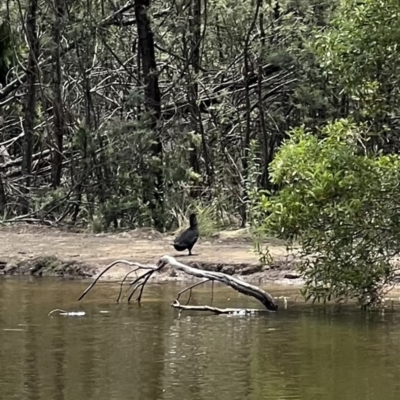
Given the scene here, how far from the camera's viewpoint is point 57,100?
25141 mm

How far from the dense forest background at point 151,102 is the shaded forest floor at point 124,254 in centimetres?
208

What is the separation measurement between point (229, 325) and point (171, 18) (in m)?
13.9

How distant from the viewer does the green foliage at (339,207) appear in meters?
11.1

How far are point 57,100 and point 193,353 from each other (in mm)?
15953

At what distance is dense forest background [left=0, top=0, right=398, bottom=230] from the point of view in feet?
77.2

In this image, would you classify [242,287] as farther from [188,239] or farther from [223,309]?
[188,239]

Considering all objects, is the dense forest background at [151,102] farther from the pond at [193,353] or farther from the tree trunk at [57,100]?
the pond at [193,353]

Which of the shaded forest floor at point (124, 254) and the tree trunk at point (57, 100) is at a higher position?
the tree trunk at point (57, 100)

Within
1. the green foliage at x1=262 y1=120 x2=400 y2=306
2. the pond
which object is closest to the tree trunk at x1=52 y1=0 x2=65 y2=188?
the pond

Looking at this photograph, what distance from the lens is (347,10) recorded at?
37.6 ft

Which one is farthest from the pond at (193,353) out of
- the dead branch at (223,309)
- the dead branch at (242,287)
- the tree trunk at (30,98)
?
the tree trunk at (30,98)

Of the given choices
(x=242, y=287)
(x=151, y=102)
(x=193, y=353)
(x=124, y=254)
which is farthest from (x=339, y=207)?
(x=151, y=102)

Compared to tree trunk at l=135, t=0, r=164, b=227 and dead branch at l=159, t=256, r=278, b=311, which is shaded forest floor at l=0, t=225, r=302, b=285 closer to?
Result: tree trunk at l=135, t=0, r=164, b=227

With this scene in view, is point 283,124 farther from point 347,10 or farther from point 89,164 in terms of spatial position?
point 347,10
